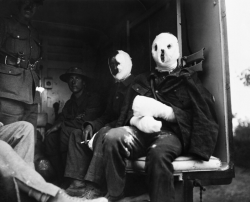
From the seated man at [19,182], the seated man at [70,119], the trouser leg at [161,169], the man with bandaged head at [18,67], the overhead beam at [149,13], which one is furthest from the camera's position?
the seated man at [70,119]

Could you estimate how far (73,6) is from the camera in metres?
3.03

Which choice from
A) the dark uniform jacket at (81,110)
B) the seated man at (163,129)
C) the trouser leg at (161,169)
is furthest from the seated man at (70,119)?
the trouser leg at (161,169)

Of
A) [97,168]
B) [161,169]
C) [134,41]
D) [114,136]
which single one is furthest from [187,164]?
[134,41]

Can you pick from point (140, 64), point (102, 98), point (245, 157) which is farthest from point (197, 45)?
point (245, 157)

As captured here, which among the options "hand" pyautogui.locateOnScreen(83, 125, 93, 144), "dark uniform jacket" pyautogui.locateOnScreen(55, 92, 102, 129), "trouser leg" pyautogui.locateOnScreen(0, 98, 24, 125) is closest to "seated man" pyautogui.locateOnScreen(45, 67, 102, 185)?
"dark uniform jacket" pyautogui.locateOnScreen(55, 92, 102, 129)

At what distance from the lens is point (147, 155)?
1806mm

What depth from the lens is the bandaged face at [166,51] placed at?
2088 mm

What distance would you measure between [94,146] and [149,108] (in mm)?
549

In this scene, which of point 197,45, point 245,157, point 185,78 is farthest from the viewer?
point 245,157

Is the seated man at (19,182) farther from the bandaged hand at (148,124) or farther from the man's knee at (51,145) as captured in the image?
the man's knee at (51,145)

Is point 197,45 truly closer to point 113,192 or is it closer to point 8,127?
point 113,192

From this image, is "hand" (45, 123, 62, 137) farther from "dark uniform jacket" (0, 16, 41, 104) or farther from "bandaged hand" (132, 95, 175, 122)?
"bandaged hand" (132, 95, 175, 122)

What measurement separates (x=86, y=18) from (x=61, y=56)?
529 millimetres

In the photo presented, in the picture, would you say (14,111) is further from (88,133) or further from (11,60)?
(88,133)
